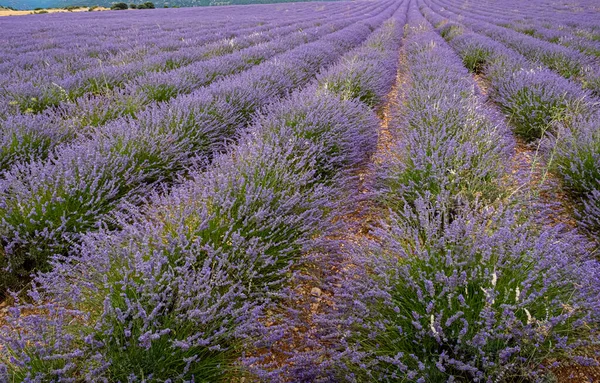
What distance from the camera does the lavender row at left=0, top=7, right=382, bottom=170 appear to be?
282 centimetres

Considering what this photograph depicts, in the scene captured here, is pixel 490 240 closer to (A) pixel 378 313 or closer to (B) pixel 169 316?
(A) pixel 378 313

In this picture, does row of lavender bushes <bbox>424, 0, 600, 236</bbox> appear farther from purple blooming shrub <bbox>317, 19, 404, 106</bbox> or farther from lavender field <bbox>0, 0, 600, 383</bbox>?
purple blooming shrub <bbox>317, 19, 404, 106</bbox>

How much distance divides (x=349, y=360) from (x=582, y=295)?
954 mm

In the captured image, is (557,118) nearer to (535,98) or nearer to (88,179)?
(535,98)

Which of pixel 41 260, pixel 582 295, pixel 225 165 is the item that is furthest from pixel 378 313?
pixel 41 260

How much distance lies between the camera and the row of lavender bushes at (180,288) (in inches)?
47.1

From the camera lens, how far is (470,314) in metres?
1.30

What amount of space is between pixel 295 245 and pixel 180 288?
76 cm

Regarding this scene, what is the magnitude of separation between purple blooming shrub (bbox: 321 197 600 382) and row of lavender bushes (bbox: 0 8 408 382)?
418mm

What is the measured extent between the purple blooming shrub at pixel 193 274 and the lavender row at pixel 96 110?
55.5 inches


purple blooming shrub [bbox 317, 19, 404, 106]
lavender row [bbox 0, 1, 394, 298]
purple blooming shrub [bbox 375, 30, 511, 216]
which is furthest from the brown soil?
lavender row [bbox 0, 1, 394, 298]

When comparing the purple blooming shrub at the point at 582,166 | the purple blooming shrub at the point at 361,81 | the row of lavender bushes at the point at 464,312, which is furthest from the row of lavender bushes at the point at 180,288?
the purple blooming shrub at the point at 361,81

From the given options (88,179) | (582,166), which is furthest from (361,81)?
(88,179)

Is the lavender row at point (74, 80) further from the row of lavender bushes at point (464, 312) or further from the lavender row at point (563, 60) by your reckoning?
the lavender row at point (563, 60)
